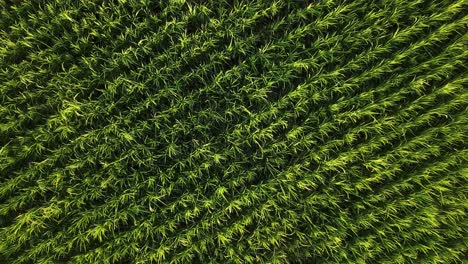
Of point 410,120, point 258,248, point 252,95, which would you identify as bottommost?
point 258,248

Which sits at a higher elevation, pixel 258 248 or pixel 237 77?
pixel 237 77

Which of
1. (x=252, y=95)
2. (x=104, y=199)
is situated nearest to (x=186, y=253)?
(x=104, y=199)

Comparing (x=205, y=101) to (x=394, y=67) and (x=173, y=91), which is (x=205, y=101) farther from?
(x=394, y=67)

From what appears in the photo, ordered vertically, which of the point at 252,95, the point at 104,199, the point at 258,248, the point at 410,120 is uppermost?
the point at 252,95

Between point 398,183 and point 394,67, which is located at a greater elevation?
point 394,67

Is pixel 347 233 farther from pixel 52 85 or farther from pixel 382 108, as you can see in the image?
pixel 52 85

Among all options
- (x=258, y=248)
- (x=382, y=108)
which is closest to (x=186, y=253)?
(x=258, y=248)
